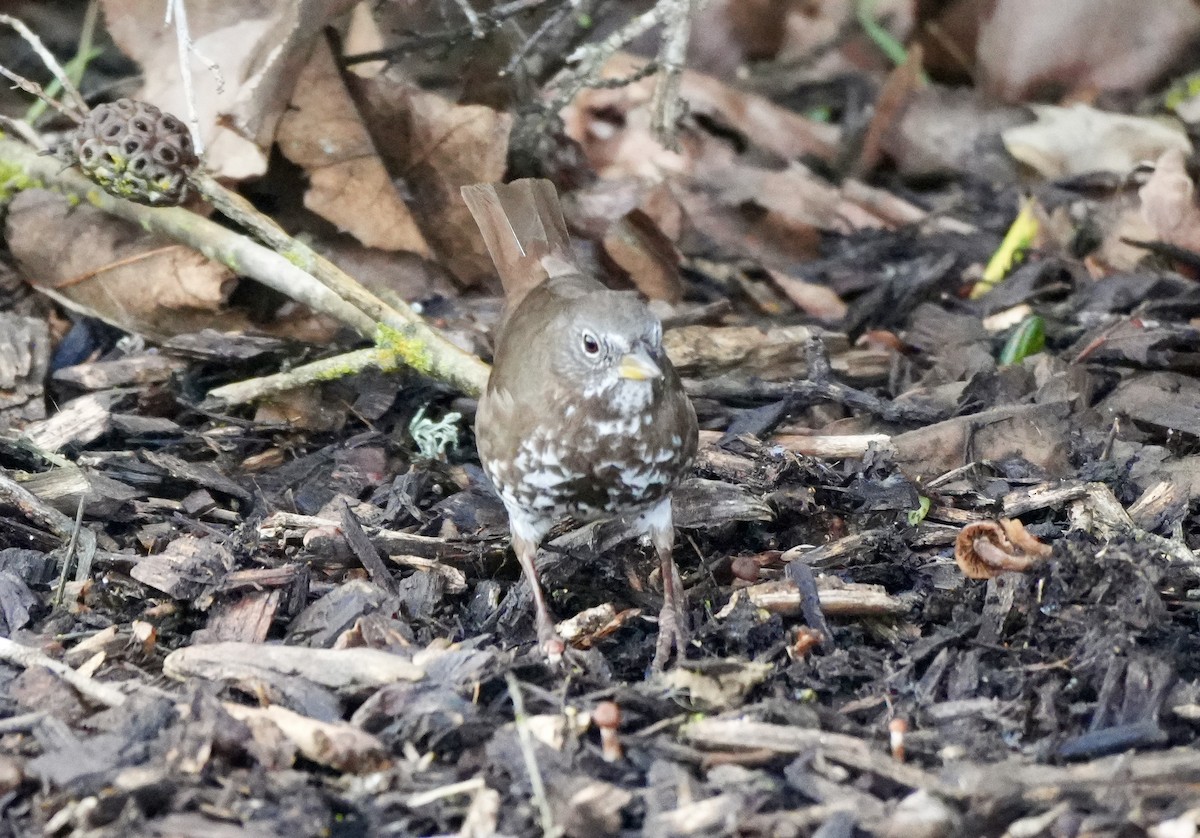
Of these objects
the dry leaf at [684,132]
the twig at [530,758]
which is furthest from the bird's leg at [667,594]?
the dry leaf at [684,132]

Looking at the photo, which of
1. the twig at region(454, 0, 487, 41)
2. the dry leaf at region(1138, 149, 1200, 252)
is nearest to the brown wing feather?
the twig at region(454, 0, 487, 41)

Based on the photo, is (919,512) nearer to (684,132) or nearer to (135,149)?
(135,149)

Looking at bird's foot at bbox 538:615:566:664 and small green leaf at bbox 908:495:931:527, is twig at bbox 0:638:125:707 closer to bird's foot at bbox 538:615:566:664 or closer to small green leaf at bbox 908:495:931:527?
bird's foot at bbox 538:615:566:664

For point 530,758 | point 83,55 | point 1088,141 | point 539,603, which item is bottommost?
point 530,758

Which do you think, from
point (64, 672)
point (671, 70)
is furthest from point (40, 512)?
point (671, 70)

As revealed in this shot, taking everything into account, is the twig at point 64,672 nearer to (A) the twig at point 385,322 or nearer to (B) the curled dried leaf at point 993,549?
(A) the twig at point 385,322

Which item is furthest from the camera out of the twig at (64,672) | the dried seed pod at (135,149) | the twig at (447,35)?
the twig at (447,35)
